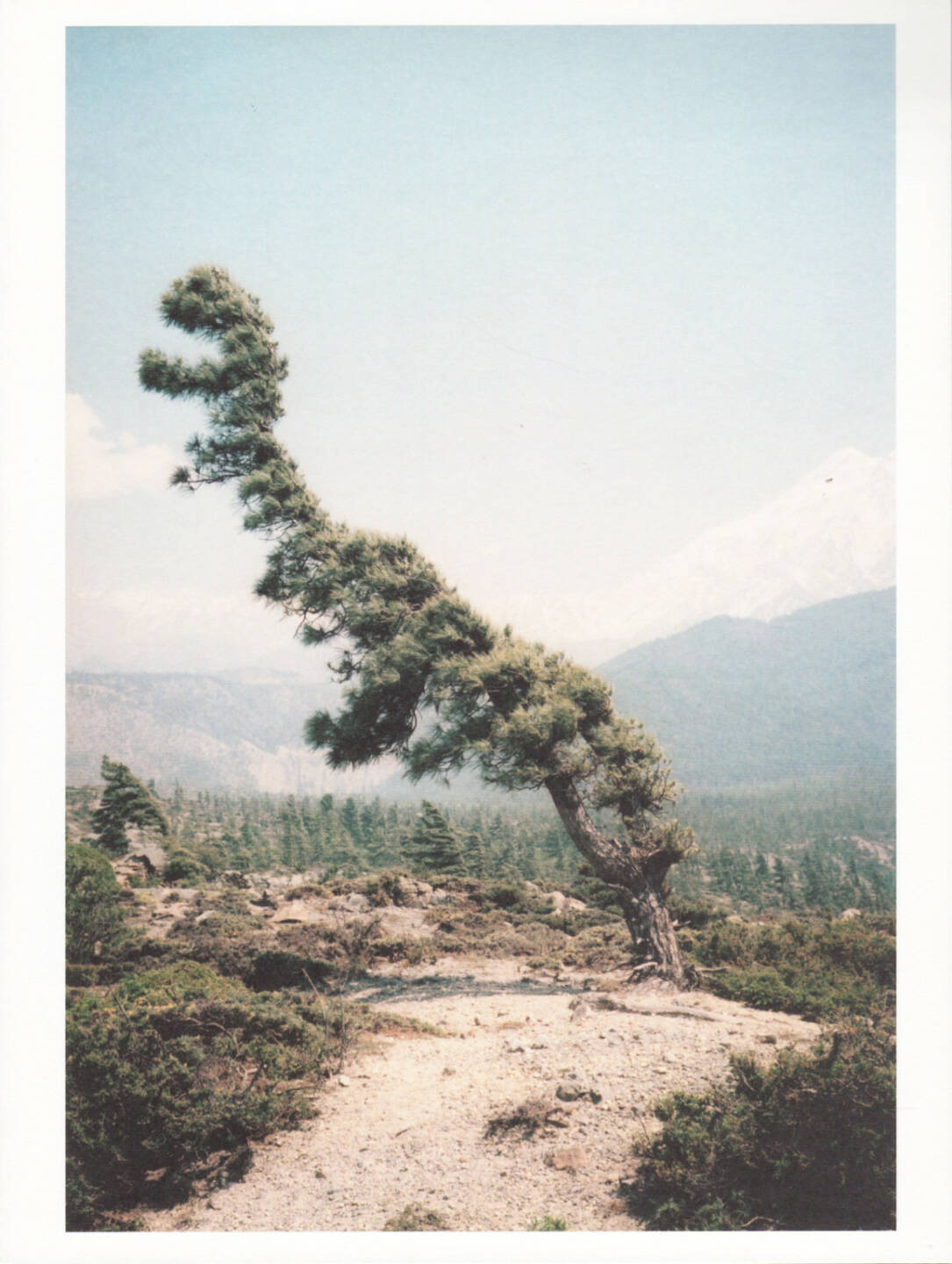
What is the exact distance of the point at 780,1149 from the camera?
5.46 metres

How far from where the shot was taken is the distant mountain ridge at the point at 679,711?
23.6ft

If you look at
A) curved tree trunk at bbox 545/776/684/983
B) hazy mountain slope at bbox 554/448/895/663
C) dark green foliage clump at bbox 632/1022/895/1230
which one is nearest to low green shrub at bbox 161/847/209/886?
curved tree trunk at bbox 545/776/684/983

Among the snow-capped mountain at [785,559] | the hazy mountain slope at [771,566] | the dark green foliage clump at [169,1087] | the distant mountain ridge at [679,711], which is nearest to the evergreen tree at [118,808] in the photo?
the distant mountain ridge at [679,711]

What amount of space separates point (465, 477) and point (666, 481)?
188 centimetres

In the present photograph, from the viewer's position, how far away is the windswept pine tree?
7.55m

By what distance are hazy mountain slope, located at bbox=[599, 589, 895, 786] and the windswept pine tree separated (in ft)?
1.49

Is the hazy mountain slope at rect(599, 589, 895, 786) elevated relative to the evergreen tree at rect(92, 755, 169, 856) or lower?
elevated

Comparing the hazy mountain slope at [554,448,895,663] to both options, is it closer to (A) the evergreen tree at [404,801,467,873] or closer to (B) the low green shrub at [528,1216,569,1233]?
(A) the evergreen tree at [404,801,467,873]

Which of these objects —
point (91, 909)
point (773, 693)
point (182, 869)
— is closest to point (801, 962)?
point (773, 693)

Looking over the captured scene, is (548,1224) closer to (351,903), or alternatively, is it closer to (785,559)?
(351,903)

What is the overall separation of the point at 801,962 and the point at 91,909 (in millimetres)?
6275

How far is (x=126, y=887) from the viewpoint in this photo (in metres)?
7.72
